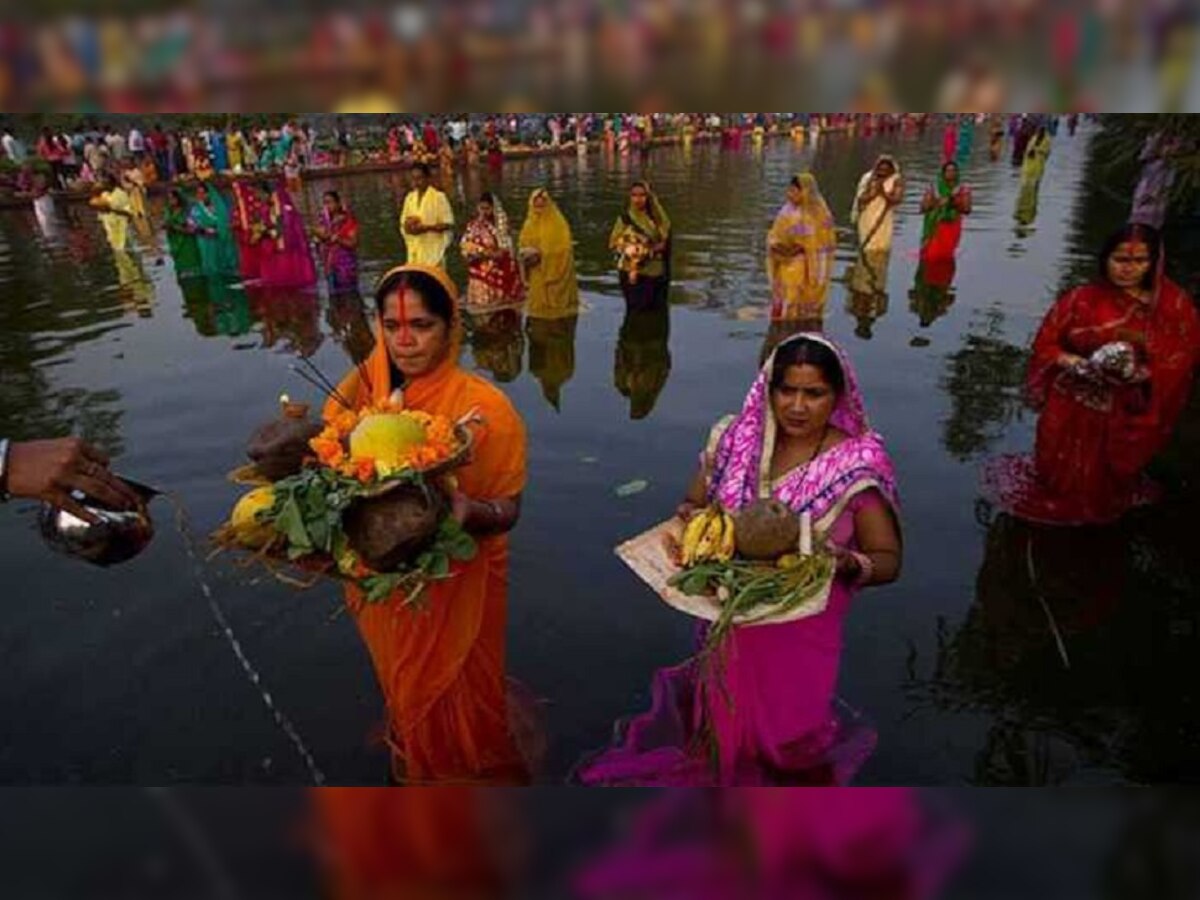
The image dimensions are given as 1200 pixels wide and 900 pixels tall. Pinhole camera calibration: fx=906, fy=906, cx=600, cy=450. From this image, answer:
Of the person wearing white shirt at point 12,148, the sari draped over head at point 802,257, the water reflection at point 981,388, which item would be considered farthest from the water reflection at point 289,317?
the person wearing white shirt at point 12,148

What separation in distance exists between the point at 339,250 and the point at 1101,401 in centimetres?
974

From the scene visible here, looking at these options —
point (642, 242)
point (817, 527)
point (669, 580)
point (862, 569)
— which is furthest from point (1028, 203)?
point (669, 580)

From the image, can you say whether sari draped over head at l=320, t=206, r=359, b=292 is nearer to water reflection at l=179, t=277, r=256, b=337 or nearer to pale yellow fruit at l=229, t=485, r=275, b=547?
water reflection at l=179, t=277, r=256, b=337

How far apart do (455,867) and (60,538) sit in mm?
2011

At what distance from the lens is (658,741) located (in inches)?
146

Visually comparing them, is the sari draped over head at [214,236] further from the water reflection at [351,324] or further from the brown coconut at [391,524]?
the brown coconut at [391,524]

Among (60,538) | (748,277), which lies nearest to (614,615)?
(60,538)

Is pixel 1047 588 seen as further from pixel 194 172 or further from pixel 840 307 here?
pixel 194 172

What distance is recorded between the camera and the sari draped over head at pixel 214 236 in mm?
13500

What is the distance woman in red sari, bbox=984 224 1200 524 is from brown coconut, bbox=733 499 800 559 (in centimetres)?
342

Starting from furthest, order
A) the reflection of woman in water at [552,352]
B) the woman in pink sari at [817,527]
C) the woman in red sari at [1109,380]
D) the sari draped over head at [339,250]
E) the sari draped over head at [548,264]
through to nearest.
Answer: the sari draped over head at [339,250] < the sari draped over head at [548,264] < the reflection of woman in water at [552,352] < the woman in red sari at [1109,380] < the woman in pink sari at [817,527]

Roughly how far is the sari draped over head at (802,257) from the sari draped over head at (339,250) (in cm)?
553

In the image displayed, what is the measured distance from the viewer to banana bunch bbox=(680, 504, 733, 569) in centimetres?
254

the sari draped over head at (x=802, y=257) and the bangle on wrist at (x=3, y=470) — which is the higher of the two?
the bangle on wrist at (x=3, y=470)
